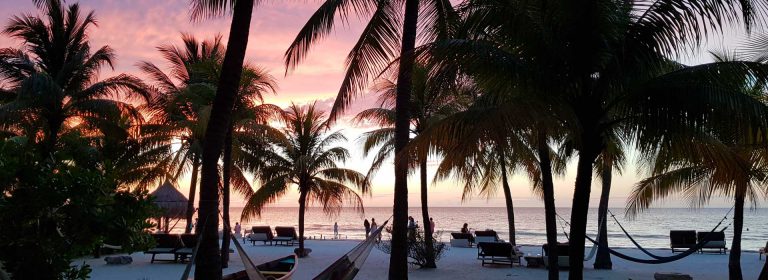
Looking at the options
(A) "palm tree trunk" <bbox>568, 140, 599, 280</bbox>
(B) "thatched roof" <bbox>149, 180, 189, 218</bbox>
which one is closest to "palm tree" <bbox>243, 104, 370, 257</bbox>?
(B) "thatched roof" <bbox>149, 180, 189, 218</bbox>

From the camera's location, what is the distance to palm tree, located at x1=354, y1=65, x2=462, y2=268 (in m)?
13.2

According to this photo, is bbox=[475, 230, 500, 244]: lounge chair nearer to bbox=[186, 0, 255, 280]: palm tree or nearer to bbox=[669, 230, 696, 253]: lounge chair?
bbox=[669, 230, 696, 253]: lounge chair

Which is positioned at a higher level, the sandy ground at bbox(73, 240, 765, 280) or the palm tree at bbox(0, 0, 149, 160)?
the palm tree at bbox(0, 0, 149, 160)

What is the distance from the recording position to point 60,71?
13.7m

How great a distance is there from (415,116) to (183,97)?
5409 mm

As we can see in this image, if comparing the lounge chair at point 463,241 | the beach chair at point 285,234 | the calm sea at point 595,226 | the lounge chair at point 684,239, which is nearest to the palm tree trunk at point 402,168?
the calm sea at point 595,226

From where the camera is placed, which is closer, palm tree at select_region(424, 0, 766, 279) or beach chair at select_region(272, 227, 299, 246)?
palm tree at select_region(424, 0, 766, 279)

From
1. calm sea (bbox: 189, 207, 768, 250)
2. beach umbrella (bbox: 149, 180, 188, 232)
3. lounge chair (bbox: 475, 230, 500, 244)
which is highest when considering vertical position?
beach umbrella (bbox: 149, 180, 188, 232)

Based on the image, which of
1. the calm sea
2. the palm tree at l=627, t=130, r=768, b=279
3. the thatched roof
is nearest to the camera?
the palm tree at l=627, t=130, r=768, b=279

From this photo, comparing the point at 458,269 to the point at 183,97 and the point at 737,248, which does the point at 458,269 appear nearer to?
the point at 737,248

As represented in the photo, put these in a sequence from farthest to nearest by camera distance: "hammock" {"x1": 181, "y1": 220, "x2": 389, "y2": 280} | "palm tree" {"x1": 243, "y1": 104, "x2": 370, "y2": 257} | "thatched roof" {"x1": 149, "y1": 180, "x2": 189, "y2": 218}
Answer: "thatched roof" {"x1": 149, "y1": 180, "x2": 189, "y2": 218}
"palm tree" {"x1": 243, "y1": 104, "x2": 370, "y2": 257}
"hammock" {"x1": 181, "y1": 220, "x2": 389, "y2": 280}

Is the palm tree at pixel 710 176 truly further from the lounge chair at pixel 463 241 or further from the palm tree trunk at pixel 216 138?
the lounge chair at pixel 463 241

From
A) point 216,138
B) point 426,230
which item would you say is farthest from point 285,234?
point 216,138

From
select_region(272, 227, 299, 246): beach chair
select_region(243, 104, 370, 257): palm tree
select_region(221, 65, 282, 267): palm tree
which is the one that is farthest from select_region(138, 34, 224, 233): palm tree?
select_region(272, 227, 299, 246): beach chair
